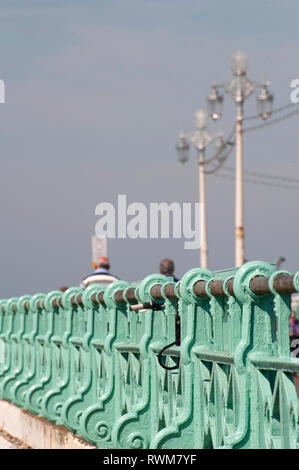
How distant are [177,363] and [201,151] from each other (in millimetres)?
31284

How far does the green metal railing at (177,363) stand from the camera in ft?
21.7

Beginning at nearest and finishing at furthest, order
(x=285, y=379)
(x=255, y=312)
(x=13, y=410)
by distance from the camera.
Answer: (x=285, y=379) → (x=255, y=312) → (x=13, y=410)

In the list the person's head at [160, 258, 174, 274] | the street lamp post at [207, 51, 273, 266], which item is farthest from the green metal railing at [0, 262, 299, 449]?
the street lamp post at [207, 51, 273, 266]

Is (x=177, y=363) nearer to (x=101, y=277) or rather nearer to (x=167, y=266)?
(x=167, y=266)

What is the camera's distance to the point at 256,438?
6.71m

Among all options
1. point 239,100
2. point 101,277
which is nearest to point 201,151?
point 239,100

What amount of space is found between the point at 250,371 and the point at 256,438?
1.05 ft

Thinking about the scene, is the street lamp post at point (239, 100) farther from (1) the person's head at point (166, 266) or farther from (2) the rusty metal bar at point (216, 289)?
(2) the rusty metal bar at point (216, 289)

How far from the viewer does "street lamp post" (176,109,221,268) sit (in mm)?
37844

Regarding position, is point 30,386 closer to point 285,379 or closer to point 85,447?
point 85,447

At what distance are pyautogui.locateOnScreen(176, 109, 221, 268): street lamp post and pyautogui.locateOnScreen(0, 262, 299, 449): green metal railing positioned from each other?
23.0 meters

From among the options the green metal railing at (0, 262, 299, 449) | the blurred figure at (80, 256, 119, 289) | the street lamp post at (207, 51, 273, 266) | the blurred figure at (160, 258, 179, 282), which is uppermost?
the street lamp post at (207, 51, 273, 266)

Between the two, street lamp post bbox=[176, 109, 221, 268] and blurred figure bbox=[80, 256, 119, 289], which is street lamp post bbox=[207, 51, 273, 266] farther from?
blurred figure bbox=[80, 256, 119, 289]

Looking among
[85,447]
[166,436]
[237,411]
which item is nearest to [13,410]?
[85,447]
